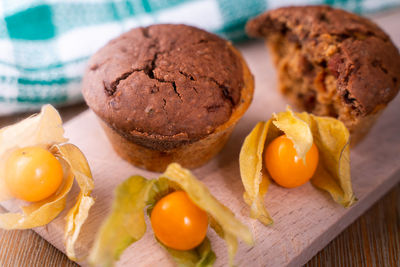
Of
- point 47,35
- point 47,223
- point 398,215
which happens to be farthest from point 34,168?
point 398,215

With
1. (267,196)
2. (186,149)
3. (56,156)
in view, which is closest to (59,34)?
(56,156)

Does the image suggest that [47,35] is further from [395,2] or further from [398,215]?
[395,2]

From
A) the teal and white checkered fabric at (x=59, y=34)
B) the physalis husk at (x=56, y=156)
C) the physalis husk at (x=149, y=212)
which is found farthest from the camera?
the teal and white checkered fabric at (x=59, y=34)

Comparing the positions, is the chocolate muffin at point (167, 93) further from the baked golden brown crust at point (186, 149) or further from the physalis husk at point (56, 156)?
the physalis husk at point (56, 156)

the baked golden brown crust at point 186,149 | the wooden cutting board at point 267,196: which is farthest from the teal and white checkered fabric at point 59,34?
the baked golden brown crust at point 186,149

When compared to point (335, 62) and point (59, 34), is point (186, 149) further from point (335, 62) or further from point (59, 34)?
point (59, 34)

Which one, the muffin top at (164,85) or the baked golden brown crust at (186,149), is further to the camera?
the baked golden brown crust at (186,149)

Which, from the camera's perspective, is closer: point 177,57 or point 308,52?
point 177,57

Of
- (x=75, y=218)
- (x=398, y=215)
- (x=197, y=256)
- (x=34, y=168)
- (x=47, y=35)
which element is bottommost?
(x=398, y=215)
